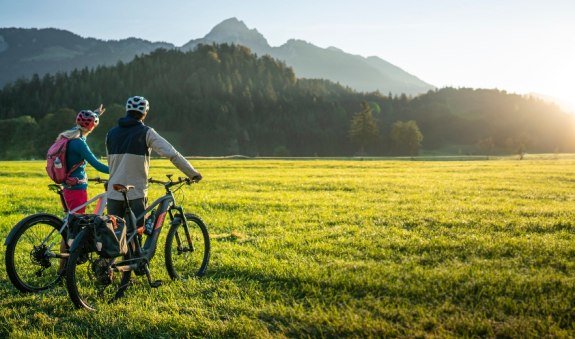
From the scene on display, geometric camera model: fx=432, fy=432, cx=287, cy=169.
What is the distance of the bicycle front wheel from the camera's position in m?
7.44

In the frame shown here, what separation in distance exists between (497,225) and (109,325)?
11.4 m

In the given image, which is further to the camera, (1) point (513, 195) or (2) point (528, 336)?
(1) point (513, 195)

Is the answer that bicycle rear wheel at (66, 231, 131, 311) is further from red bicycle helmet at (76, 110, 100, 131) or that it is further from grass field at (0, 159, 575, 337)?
red bicycle helmet at (76, 110, 100, 131)

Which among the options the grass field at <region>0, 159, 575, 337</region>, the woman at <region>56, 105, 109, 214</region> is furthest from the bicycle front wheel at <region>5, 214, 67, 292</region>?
the woman at <region>56, 105, 109, 214</region>

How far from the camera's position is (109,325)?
659 cm

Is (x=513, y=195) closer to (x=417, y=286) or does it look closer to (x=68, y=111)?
(x=417, y=286)

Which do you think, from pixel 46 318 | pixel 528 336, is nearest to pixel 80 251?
pixel 46 318

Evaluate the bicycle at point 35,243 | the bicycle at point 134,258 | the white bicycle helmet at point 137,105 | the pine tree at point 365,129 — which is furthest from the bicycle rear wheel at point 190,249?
the pine tree at point 365,129

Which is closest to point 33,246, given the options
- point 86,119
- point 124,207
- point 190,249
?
point 124,207

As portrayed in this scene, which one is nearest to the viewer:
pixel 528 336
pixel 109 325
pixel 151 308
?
pixel 528 336

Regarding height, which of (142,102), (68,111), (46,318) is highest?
(68,111)

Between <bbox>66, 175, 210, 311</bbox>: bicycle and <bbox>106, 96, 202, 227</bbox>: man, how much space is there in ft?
1.06

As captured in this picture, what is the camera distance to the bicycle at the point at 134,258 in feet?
23.0

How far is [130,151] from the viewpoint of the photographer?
25.6ft
